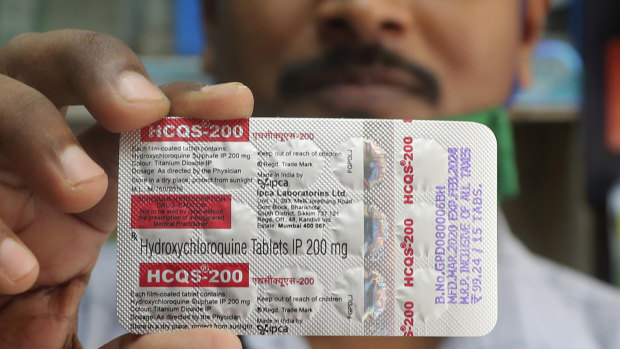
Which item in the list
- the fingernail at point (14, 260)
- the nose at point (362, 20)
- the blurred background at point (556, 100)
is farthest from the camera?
the blurred background at point (556, 100)

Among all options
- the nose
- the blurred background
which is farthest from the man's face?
the blurred background

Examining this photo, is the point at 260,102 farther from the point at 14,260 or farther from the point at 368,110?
the point at 14,260

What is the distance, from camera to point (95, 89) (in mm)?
323

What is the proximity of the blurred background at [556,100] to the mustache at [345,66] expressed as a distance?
0.23 metres

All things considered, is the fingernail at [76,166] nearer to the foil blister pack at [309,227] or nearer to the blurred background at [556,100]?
the foil blister pack at [309,227]

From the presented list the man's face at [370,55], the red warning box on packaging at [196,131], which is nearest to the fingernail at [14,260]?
the red warning box on packaging at [196,131]

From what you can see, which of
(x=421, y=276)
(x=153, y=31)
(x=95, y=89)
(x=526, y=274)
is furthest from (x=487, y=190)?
(x=153, y=31)

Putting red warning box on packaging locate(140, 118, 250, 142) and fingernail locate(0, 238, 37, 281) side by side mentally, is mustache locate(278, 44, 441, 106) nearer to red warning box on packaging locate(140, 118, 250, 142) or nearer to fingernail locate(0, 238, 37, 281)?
red warning box on packaging locate(140, 118, 250, 142)

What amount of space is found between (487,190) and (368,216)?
0.28ft

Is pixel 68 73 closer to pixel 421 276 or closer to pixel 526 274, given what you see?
pixel 421 276

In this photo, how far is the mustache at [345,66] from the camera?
596mm

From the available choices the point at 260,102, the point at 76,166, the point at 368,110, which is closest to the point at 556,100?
the point at 368,110

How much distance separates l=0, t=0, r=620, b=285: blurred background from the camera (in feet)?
2.69

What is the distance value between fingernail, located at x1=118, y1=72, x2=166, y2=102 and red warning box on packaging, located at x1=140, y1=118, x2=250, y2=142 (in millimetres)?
18
